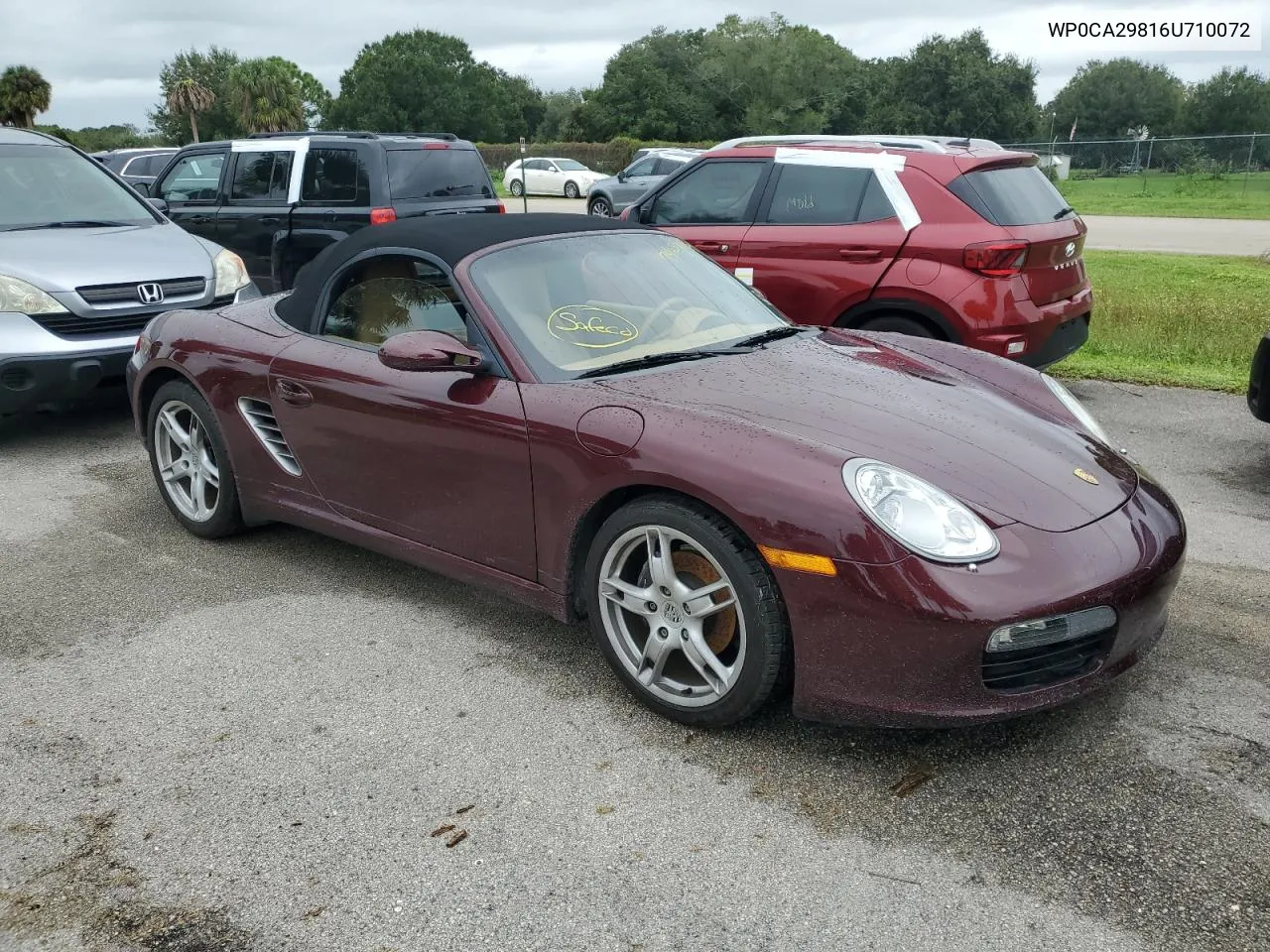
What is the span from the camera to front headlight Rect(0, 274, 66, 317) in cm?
629

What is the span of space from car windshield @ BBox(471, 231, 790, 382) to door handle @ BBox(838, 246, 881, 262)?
2635mm

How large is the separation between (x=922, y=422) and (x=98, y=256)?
17.7 ft

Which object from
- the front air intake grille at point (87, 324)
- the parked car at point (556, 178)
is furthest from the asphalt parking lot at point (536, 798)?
the parked car at point (556, 178)

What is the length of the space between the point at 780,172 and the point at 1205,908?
5.82 metres

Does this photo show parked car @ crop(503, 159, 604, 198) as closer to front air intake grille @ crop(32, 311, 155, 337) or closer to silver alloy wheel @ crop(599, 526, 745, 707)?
front air intake grille @ crop(32, 311, 155, 337)

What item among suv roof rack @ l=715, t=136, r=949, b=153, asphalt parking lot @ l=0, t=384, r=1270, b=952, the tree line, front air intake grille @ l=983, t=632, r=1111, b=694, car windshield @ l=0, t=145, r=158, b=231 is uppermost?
the tree line

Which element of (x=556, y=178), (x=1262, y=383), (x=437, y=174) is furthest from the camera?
(x=556, y=178)

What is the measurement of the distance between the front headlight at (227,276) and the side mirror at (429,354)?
3.99m

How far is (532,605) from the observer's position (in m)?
3.66

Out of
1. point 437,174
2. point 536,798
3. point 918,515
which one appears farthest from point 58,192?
point 918,515

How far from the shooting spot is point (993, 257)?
654 centimetres

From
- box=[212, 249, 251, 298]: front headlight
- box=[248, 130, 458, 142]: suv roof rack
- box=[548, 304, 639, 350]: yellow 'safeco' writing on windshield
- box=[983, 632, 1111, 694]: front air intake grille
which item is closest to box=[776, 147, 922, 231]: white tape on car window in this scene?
box=[548, 304, 639, 350]: yellow 'safeco' writing on windshield

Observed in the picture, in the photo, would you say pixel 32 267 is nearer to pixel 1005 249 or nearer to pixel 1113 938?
pixel 1005 249

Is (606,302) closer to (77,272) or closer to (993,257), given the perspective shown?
(993,257)
